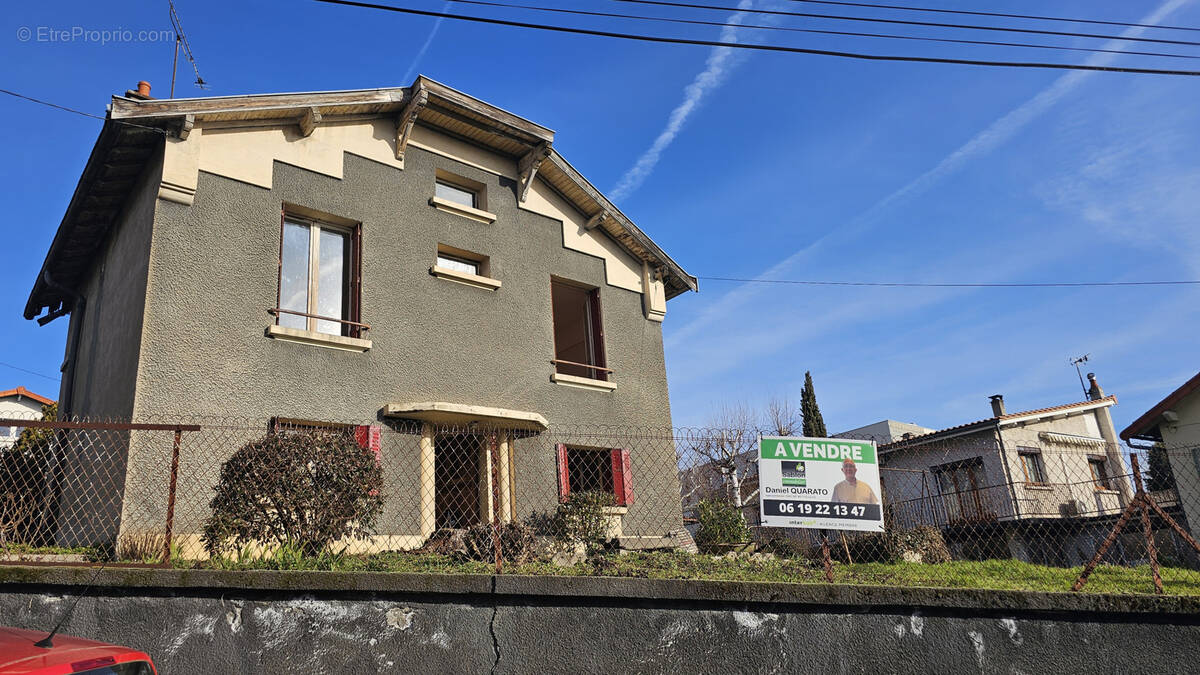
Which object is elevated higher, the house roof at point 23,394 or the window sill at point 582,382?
the house roof at point 23,394

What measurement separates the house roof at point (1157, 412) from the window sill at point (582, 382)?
1323 cm

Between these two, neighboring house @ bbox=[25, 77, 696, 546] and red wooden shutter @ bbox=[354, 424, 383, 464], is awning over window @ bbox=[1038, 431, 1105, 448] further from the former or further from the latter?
red wooden shutter @ bbox=[354, 424, 383, 464]

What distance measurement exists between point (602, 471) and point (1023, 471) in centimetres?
1721

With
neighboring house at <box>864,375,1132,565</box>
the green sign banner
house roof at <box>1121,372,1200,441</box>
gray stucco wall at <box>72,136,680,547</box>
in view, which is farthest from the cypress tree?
the green sign banner

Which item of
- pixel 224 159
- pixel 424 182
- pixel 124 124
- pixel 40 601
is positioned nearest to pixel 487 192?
pixel 424 182

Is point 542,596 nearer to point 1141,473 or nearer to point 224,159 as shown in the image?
point 1141,473

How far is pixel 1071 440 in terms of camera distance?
2650 cm

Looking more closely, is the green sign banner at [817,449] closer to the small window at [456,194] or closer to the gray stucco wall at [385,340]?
the gray stucco wall at [385,340]

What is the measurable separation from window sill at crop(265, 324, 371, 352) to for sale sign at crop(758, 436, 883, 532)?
20.7 feet

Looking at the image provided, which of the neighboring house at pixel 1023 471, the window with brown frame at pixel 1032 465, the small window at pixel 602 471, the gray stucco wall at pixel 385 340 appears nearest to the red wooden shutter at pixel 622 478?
the small window at pixel 602 471

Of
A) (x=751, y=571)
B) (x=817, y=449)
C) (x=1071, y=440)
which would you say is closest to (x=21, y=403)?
(x=751, y=571)

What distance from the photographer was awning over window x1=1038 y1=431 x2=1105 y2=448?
25.8m

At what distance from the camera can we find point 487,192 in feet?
45.4

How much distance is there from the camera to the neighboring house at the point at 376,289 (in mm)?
10328
